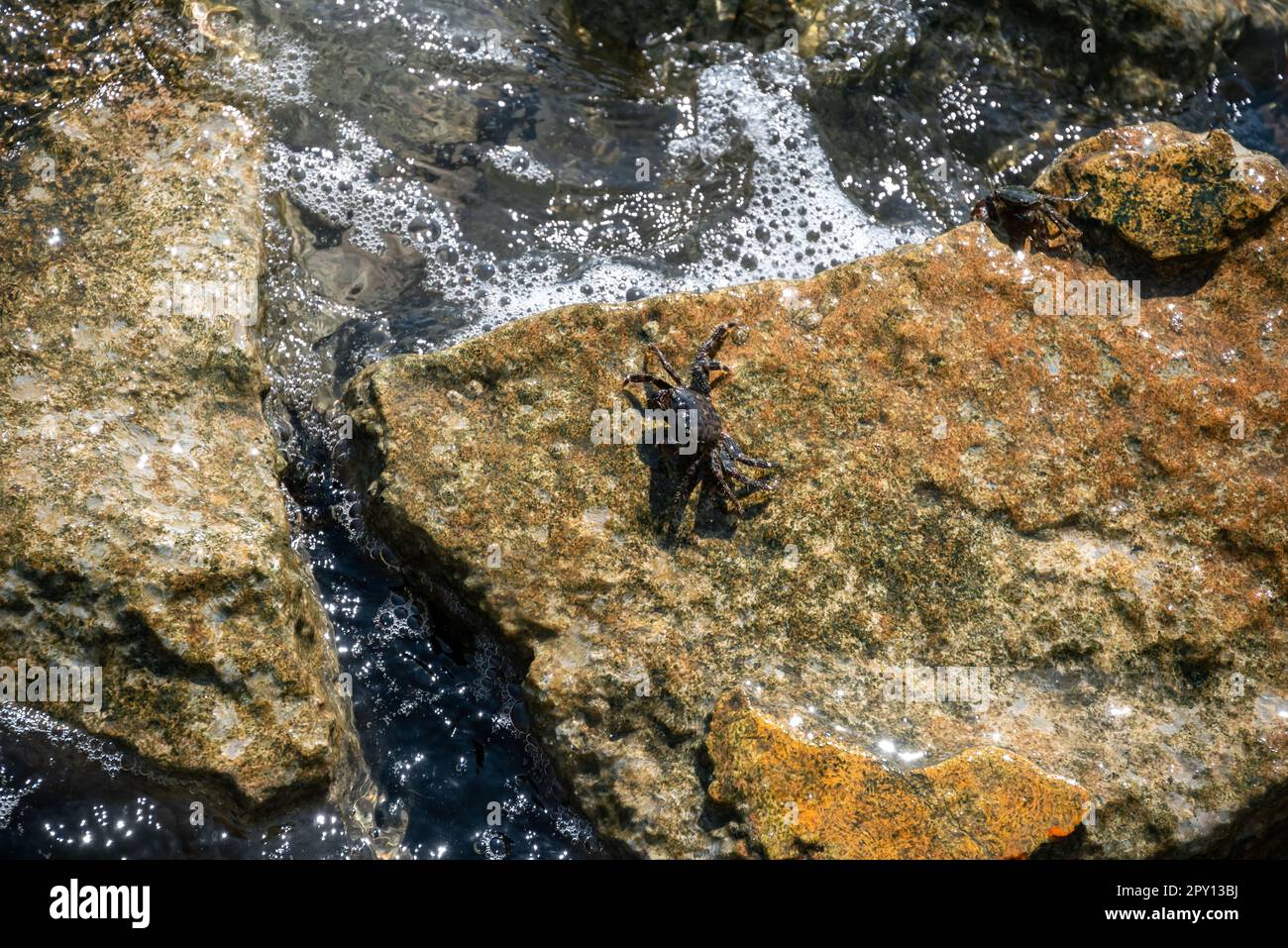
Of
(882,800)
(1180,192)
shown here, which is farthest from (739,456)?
(1180,192)

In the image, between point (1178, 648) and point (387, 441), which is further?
point (387, 441)

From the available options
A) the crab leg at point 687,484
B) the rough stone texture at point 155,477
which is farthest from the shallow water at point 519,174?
the crab leg at point 687,484

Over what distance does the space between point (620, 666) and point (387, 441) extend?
4.21ft

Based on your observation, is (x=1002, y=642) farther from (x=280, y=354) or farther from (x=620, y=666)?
(x=280, y=354)

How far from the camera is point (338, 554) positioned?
13.9 ft

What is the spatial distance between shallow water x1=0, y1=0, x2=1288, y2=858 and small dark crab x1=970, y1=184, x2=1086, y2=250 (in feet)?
3.98

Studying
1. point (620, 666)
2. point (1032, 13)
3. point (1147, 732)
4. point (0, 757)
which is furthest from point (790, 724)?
point (1032, 13)

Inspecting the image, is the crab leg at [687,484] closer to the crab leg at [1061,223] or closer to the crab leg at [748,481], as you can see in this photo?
the crab leg at [748,481]

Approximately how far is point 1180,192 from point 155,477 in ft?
14.3

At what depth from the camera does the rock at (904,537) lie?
3383mm

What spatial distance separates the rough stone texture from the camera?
3.38 m

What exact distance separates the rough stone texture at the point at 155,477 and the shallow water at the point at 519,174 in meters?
0.38

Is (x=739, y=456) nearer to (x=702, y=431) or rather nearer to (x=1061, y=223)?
(x=702, y=431)

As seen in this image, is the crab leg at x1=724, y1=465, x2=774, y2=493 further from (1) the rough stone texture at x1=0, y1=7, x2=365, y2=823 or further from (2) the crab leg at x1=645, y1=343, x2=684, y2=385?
(1) the rough stone texture at x1=0, y1=7, x2=365, y2=823
